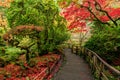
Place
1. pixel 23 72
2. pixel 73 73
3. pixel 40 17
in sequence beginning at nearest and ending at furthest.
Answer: pixel 23 72, pixel 73 73, pixel 40 17

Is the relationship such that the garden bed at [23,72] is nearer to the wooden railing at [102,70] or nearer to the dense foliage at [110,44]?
the wooden railing at [102,70]

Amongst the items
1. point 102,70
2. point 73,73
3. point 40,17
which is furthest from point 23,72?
point 40,17

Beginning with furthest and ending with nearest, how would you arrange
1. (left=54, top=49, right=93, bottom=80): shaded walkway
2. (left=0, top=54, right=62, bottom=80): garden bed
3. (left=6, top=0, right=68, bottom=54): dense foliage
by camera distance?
(left=6, top=0, right=68, bottom=54): dense foliage
(left=54, top=49, right=93, bottom=80): shaded walkway
(left=0, top=54, right=62, bottom=80): garden bed

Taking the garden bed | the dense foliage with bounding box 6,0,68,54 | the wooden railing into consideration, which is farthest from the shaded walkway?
the dense foliage with bounding box 6,0,68,54

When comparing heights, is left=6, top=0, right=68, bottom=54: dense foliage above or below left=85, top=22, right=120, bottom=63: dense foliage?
above

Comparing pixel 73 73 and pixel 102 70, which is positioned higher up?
pixel 102 70

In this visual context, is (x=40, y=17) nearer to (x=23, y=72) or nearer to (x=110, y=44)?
(x=110, y=44)

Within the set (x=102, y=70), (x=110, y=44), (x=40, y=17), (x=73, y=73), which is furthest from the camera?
(x=40, y=17)

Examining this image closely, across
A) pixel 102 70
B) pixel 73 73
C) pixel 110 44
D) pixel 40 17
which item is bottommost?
pixel 73 73

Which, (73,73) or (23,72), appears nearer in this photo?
(23,72)

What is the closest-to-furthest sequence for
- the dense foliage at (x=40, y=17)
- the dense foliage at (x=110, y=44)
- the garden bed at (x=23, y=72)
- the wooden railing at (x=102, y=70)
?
the wooden railing at (x=102, y=70) < the garden bed at (x=23, y=72) < the dense foliage at (x=110, y=44) < the dense foliage at (x=40, y=17)

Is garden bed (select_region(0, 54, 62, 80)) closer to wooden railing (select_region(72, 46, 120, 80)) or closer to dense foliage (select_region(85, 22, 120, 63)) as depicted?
wooden railing (select_region(72, 46, 120, 80))

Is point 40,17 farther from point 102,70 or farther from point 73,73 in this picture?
point 102,70

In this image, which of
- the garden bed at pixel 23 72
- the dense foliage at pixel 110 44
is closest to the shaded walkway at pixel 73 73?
the garden bed at pixel 23 72
